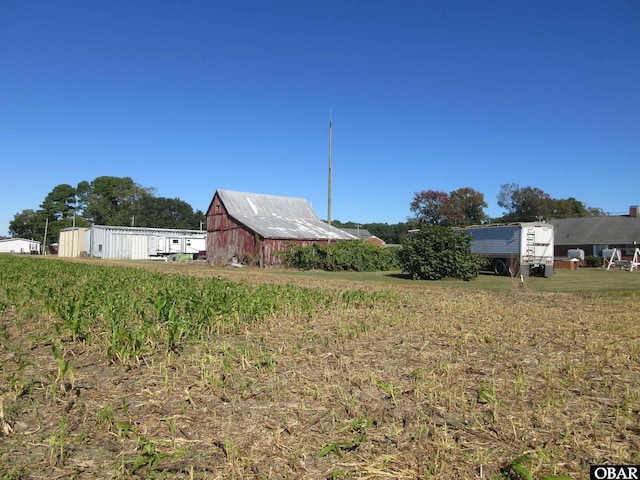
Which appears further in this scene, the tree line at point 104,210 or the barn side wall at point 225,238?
the tree line at point 104,210

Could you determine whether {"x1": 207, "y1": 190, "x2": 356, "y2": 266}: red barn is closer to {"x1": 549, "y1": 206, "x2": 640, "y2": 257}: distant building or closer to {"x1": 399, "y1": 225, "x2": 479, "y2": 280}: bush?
{"x1": 399, "y1": 225, "x2": 479, "y2": 280}: bush

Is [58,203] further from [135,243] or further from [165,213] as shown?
[135,243]

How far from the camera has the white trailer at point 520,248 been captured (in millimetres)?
27359

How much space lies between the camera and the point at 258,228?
39875 millimetres

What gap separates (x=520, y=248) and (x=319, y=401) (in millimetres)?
25587

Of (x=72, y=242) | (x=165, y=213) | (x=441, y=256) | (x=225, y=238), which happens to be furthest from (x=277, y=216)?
(x=165, y=213)

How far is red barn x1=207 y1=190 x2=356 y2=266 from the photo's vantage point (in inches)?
1521

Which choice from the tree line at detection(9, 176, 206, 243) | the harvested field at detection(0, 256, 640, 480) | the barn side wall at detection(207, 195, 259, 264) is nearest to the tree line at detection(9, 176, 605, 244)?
the tree line at detection(9, 176, 206, 243)

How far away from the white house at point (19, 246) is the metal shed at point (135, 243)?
4731cm

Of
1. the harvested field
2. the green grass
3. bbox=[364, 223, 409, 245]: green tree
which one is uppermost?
bbox=[364, 223, 409, 245]: green tree

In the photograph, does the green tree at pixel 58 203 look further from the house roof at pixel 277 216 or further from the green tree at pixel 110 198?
the house roof at pixel 277 216

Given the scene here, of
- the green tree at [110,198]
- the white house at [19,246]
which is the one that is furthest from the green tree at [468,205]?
the white house at [19,246]

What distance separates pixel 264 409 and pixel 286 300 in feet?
22.6

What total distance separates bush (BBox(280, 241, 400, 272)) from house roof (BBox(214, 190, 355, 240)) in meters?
3.42
